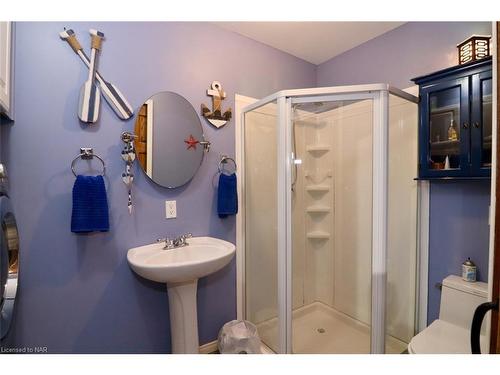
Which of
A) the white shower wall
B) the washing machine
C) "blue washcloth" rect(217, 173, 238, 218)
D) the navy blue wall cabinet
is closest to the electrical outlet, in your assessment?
"blue washcloth" rect(217, 173, 238, 218)

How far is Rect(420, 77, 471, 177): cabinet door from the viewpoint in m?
1.33

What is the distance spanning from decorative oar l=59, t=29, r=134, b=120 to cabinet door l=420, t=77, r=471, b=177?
1837mm

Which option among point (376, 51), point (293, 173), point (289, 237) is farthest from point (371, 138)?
point (376, 51)

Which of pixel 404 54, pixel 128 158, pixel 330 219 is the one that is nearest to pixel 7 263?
pixel 128 158

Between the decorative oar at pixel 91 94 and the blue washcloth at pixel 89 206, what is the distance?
13.9 inches

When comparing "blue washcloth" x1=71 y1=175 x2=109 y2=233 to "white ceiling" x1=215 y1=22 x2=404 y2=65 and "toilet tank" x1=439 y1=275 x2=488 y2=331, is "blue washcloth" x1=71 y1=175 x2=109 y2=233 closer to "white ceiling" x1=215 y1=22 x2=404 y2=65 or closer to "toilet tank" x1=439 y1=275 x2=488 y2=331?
"white ceiling" x1=215 y1=22 x2=404 y2=65

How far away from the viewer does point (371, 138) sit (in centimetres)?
147

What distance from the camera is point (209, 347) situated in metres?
1.72

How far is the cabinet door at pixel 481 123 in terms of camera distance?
4.11ft

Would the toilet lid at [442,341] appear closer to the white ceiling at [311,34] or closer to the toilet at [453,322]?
the toilet at [453,322]

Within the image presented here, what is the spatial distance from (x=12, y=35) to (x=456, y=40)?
250 centimetres

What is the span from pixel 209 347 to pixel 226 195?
1118 mm

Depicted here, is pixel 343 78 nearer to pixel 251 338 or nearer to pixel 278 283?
pixel 278 283

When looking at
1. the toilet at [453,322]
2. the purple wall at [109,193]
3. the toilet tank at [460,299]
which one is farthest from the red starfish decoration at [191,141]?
the toilet tank at [460,299]
